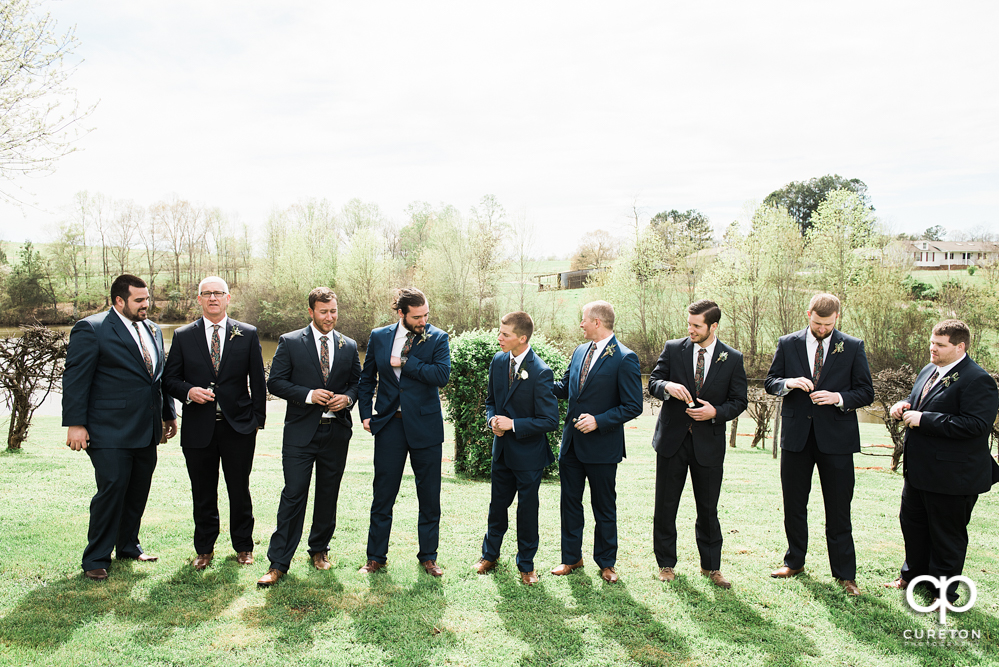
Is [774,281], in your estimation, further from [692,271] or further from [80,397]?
[80,397]

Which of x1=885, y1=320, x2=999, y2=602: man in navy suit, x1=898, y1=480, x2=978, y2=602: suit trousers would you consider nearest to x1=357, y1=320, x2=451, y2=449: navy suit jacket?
x1=885, y1=320, x2=999, y2=602: man in navy suit

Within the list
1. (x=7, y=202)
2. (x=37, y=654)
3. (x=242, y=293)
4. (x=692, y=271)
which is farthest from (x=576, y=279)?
(x=37, y=654)

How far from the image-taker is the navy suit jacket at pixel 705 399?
4.88 m

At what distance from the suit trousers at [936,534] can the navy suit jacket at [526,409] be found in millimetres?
2982

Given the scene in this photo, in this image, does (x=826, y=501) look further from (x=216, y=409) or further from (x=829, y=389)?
(x=216, y=409)

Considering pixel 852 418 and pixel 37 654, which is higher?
pixel 852 418

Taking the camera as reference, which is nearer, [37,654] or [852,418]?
[37,654]

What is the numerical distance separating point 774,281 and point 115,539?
37.0 m

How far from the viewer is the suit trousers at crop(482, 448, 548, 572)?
15.9 ft

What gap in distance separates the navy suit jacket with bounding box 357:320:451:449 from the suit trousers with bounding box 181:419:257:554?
1080 mm

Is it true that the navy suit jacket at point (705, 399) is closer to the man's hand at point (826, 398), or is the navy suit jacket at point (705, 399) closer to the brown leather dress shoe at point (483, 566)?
the man's hand at point (826, 398)

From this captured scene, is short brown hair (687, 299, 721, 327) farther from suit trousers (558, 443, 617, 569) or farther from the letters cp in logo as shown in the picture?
the letters cp in logo

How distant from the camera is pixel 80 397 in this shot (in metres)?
4.61

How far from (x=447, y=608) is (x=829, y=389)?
3.52 m
